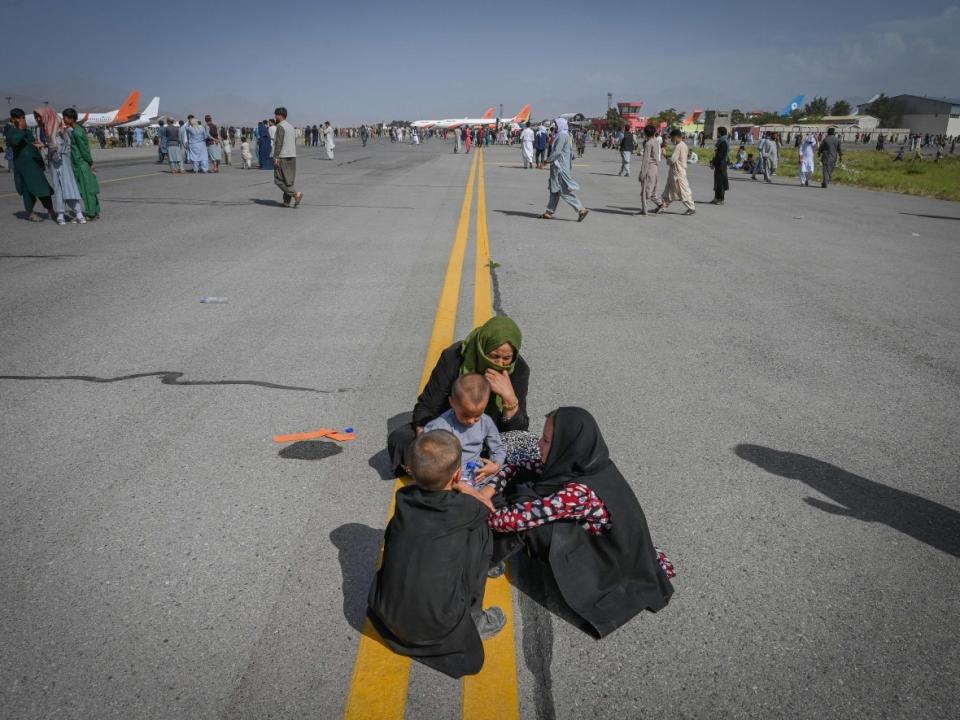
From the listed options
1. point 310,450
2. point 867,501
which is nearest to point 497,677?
point 310,450

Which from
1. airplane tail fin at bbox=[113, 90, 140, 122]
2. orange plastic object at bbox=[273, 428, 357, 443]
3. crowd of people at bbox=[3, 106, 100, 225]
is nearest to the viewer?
orange plastic object at bbox=[273, 428, 357, 443]

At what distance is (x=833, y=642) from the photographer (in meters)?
2.39

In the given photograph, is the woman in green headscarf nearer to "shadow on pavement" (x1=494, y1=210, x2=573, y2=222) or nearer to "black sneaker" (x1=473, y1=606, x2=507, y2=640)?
"black sneaker" (x1=473, y1=606, x2=507, y2=640)

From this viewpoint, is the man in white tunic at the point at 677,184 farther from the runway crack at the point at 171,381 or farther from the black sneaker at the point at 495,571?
the black sneaker at the point at 495,571

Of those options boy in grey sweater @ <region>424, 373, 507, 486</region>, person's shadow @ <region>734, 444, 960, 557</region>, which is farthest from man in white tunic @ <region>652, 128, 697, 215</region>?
boy in grey sweater @ <region>424, 373, 507, 486</region>

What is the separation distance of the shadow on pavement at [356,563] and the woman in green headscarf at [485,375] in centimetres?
53

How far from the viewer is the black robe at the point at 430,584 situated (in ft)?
7.29

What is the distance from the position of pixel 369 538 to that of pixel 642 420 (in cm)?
204

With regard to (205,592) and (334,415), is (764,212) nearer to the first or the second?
(334,415)

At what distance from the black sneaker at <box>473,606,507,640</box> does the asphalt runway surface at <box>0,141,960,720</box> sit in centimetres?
10

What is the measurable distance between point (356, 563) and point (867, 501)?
8.55ft

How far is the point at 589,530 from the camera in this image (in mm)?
2615

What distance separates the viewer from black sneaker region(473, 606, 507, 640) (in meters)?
2.43

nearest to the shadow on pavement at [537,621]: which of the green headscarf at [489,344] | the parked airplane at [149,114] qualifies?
the green headscarf at [489,344]
